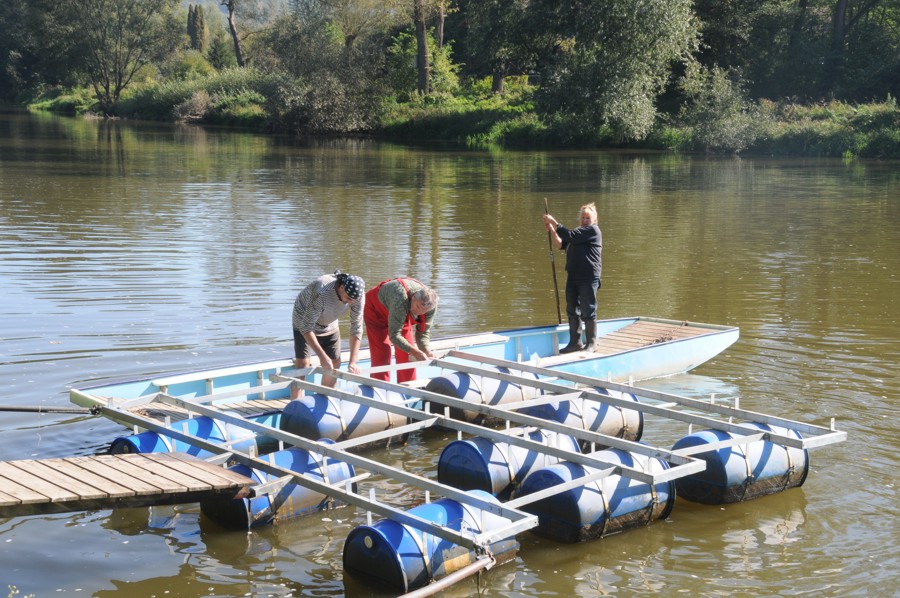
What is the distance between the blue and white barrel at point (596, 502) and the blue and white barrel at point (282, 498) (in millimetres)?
1467

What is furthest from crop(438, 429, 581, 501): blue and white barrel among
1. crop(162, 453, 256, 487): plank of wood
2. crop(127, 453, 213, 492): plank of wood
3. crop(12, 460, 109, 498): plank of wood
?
crop(12, 460, 109, 498): plank of wood

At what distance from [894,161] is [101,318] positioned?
1344 inches

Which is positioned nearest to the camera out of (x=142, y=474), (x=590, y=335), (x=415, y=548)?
(x=415, y=548)

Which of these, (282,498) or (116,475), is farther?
(282,498)

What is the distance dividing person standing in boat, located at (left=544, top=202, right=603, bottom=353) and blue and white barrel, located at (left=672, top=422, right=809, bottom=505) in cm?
341

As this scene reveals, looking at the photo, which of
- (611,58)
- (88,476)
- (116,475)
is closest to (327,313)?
(116,475)

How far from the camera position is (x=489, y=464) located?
8.00 metres

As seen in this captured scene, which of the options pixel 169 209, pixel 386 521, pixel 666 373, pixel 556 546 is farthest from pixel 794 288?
pixel 169 209

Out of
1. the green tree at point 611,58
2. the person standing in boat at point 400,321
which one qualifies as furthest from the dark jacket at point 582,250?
the green tree at point 611,58

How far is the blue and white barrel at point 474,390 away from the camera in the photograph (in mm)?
9969

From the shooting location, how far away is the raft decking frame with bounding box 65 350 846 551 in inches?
270

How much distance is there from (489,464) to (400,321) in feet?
7.14

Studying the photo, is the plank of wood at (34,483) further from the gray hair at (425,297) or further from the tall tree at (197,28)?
the tall tree at (197,28)

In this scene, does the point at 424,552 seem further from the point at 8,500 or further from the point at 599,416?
the point at 599,416
